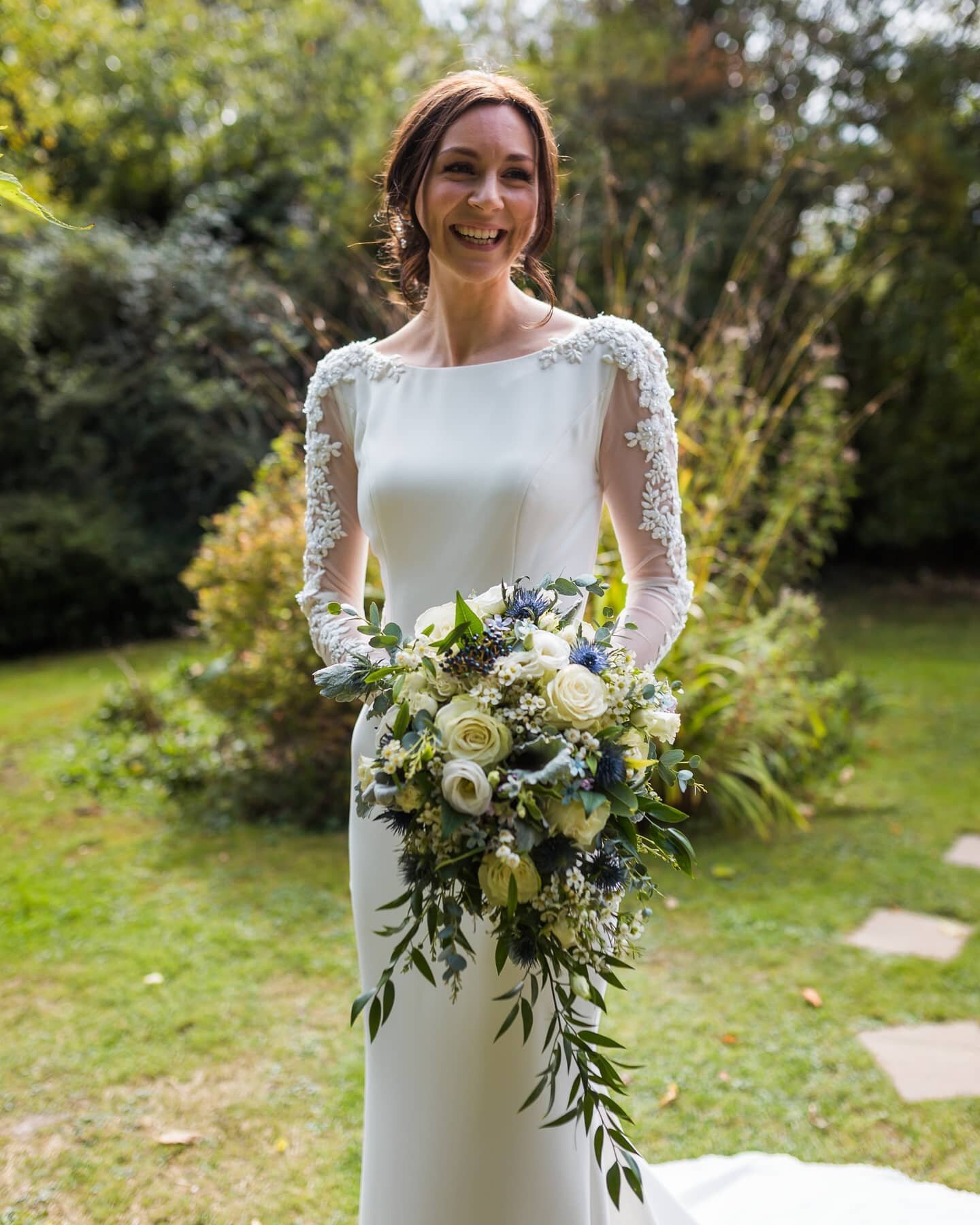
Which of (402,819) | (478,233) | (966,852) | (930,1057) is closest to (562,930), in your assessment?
(402,819)

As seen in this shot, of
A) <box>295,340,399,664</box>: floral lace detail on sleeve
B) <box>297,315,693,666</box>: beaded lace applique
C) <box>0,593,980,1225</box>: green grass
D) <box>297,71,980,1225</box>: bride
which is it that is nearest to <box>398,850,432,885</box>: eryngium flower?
<box>297,71,980,1225</box>: bride

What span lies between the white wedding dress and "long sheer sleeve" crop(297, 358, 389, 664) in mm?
85

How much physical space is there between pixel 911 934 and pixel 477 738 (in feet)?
11.4

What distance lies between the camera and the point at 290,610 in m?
5.58

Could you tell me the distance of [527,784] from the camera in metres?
1.48

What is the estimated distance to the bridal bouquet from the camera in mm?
1487

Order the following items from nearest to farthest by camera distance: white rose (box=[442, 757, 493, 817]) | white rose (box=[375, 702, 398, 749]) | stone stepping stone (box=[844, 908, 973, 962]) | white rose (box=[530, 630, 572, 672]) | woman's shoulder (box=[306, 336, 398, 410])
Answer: white rose (box=[442, 757, 493, 817]) → white rose (box=[530, 630, 572, 672]) → white rose (box=[375, 702, 398, 749]) → woman's shoulder (box=[306, 336, 398, 410]) → stone stepping stone (box=[844, 908, 973, 962])

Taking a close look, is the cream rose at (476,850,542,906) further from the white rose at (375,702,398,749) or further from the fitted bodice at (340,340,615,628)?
the fitted bodice at (340,340,615,628)

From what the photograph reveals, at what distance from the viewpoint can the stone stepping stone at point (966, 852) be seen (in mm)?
4973

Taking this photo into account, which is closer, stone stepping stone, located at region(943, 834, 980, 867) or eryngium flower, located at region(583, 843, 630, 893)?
eryngium flower, located at region(583, 843, 630, 893)

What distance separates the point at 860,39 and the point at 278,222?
6.54m

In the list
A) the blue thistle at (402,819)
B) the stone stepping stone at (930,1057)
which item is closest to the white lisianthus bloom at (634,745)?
the blue thistle at (402,819)

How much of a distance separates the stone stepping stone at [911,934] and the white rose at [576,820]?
3.14 meters

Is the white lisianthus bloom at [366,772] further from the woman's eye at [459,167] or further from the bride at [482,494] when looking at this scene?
the woman's eye at [459,167]
